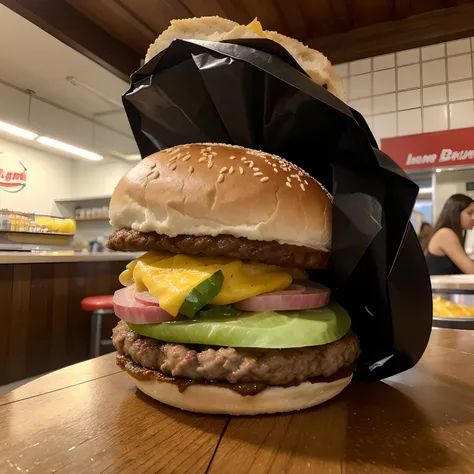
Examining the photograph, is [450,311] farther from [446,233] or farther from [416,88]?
[416,88]

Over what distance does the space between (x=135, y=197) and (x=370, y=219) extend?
0.46 metres

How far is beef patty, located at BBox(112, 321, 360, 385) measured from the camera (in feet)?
2.32

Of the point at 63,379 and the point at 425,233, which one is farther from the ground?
the point at 425,233

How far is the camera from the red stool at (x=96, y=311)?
10.3ft

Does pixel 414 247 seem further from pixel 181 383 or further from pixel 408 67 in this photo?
pixel 408 67

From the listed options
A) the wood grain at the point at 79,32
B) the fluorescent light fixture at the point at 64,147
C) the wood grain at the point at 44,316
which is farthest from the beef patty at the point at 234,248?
the fluorescent light fixture at the point at 64,147

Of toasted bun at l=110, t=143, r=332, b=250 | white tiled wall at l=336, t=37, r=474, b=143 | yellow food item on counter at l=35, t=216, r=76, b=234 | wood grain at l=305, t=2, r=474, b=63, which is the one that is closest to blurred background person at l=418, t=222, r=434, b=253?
white tiled wall at l=336, t=37, r=474, b=143

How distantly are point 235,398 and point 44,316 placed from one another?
303 cm

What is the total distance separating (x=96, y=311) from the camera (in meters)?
3.29

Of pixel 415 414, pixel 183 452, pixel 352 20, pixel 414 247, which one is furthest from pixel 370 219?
pixel 352 20

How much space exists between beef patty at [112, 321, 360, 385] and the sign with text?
20.8ft

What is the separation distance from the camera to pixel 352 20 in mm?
3721

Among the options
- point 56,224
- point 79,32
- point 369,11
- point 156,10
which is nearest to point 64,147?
point 56,224

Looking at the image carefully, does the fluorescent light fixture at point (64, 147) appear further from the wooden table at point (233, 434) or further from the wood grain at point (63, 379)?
the wooden table at point (233, 434)
